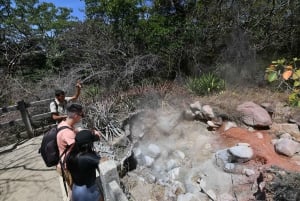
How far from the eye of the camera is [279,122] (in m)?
7.37

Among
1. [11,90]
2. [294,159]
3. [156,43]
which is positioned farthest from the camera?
[156,43]

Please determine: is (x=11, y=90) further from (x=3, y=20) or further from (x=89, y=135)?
(x=89, y=135)

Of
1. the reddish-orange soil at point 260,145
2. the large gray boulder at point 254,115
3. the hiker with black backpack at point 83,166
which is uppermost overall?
the hiker with black backpack at point 83,166

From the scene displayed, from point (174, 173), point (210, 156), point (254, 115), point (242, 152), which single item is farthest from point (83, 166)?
point (254, 115)

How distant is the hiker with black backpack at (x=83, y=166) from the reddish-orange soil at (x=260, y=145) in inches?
150

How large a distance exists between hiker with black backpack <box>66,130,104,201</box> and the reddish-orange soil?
3.80 meters

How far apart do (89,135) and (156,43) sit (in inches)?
343

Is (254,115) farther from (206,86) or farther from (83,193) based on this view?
(83,193)

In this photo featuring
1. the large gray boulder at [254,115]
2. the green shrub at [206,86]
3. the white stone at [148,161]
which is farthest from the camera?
the green shrub at [206,86]

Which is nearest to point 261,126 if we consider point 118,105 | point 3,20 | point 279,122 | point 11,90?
point 279,122

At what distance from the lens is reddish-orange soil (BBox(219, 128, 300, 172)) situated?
5596mm

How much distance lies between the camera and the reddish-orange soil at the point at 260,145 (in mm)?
5596

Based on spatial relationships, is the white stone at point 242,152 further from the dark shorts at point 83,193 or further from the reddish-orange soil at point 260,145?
the dark shorts at point 83,193

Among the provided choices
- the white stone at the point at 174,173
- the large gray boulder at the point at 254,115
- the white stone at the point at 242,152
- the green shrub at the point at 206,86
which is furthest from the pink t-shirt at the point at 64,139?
the green shrub at the point at 206,86
